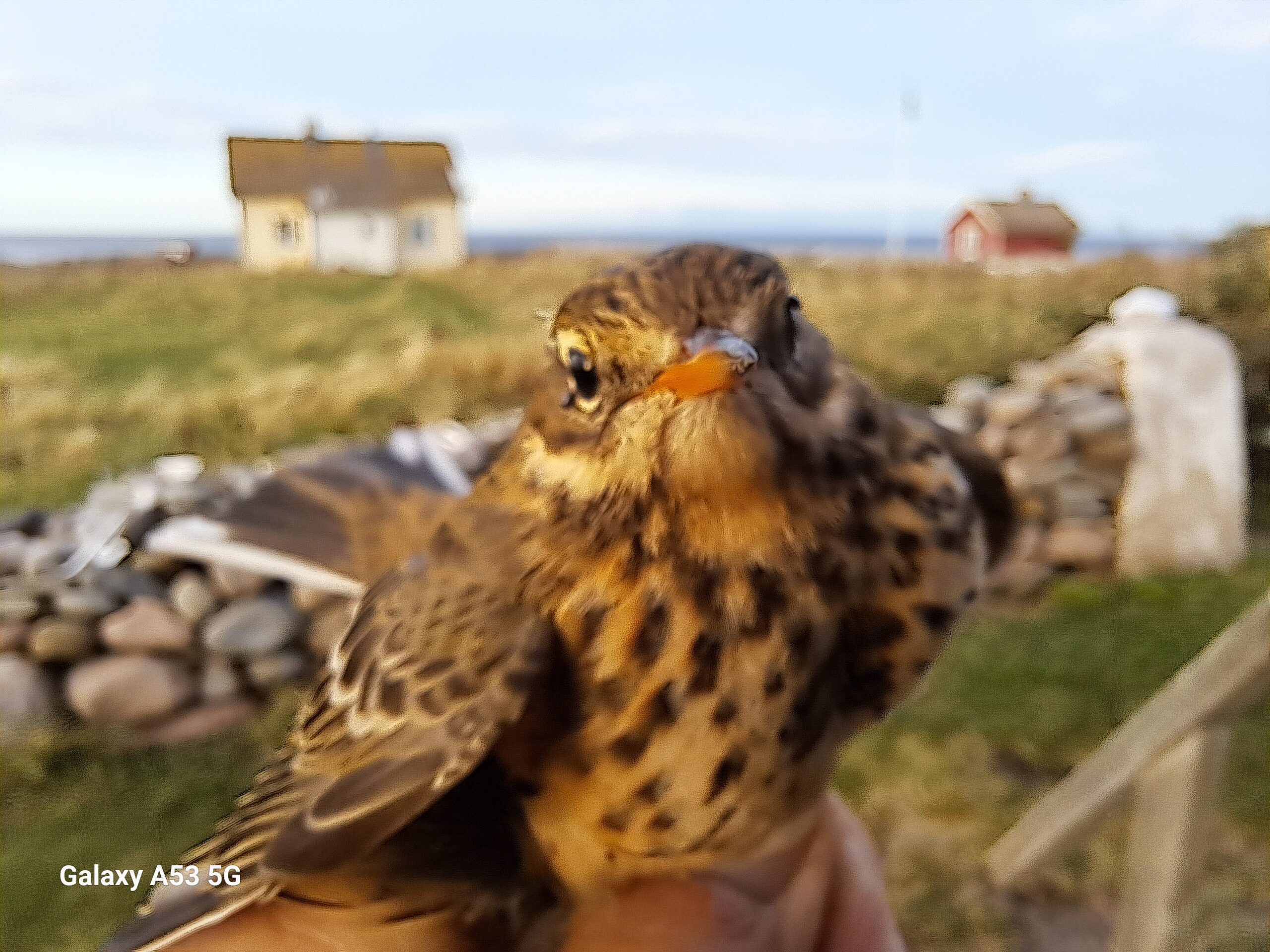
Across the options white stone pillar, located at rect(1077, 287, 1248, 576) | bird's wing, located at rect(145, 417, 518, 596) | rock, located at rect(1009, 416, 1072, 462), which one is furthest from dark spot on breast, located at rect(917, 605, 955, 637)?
white stone pillar, located at rect(1077, 287, 1248, 576)

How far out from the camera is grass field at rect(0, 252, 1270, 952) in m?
2.50

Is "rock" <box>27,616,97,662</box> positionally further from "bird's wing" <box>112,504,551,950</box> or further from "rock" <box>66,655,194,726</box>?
"bird's wing" <box>112,504,551,950</box>

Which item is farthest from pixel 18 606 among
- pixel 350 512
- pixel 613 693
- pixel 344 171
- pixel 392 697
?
pixel 613 693

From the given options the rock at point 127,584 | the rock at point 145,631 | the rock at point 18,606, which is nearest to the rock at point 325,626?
the rock at point 145,631

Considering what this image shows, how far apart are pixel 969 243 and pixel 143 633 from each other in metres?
5.26

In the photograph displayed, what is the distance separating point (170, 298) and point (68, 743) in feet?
7.26

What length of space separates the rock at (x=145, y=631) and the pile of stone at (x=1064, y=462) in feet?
10.1

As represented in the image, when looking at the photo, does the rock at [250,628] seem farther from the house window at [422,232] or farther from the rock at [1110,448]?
the rock at [1110,448]

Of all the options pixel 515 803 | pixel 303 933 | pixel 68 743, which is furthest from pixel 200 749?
pixel 515 803

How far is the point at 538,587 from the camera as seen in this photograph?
0.88 meters

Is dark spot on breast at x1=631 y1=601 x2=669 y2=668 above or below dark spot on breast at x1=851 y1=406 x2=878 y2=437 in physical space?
below

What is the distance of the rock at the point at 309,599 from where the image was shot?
10.2 feet

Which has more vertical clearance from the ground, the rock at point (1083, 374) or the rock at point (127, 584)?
the rock at point (1083, 374)

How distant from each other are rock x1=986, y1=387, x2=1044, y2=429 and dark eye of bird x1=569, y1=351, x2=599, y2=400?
155 inches
